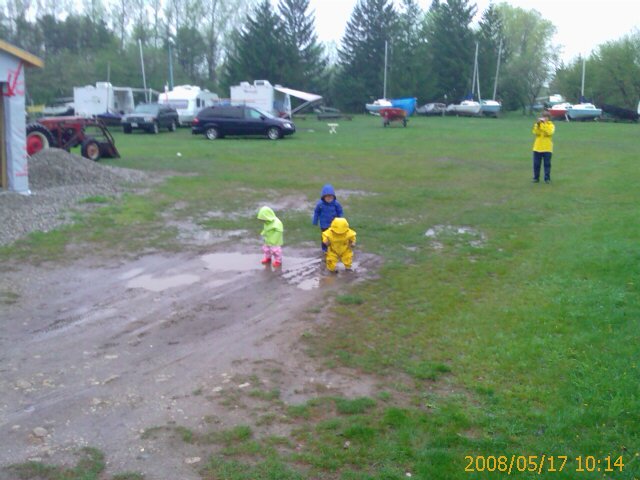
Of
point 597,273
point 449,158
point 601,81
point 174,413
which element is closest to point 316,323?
point 174,413

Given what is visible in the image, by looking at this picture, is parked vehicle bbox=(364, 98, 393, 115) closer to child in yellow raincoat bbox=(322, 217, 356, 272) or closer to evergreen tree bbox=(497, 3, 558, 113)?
evergreen tree bbox=(497, 3, 558, 113)

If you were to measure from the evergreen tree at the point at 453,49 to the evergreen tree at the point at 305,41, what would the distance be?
1098cm

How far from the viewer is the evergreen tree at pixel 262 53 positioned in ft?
201

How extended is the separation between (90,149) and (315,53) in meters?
45.8

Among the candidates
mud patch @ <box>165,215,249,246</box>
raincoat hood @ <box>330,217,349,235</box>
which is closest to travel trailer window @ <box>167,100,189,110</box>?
mud patch @ <box>165,215,249,246</box>

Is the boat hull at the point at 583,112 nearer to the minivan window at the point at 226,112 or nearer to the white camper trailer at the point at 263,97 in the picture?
the white camper trailer at the point at 263,97

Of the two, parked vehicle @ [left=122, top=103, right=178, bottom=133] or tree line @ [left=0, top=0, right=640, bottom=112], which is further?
tree line @ [left=0, top=0, right=640, bottom=112]

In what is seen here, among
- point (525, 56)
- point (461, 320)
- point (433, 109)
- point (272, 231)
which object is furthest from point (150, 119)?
point (525, 56)

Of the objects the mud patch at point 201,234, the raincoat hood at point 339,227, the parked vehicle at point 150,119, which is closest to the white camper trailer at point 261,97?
the parked vehicle at point 150,119

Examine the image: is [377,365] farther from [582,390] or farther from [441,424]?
[582,390]

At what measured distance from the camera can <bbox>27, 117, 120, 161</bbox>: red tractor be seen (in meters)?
22.2

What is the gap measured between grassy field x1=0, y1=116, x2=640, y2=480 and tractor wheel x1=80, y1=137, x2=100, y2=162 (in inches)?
218

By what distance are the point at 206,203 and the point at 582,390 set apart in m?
10.3

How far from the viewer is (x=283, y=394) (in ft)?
18.4
